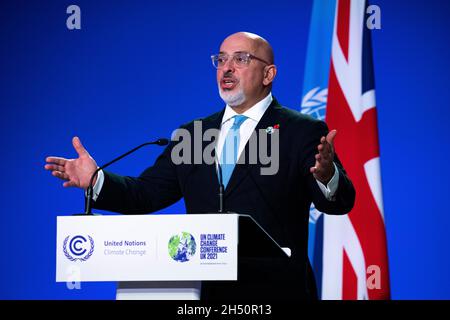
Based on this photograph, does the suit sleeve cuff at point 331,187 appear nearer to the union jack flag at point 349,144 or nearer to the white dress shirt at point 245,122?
the white dress shirt at point 245,122

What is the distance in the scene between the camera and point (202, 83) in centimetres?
486

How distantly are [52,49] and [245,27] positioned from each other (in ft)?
4.21

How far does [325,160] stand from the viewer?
2465 millimetres

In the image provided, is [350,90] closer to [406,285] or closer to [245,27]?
[245,27]

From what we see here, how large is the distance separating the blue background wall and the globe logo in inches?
106

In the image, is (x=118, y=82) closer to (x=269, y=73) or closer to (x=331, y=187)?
(x=269, y=73)

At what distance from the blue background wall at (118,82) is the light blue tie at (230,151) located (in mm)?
1685

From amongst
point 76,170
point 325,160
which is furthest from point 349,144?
point 76,170

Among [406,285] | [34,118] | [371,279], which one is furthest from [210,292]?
[34,118]

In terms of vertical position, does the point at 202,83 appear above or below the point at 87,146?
above

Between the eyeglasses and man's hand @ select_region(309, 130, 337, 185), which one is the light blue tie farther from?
man's hand @ select_region(309, 130, 337, 185)

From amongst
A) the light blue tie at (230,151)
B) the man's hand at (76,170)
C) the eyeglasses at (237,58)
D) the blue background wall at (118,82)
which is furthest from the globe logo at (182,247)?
the blue background wall at (118,82)

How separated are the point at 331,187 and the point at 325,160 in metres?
0.18

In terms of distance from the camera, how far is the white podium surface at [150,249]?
2117 mm
